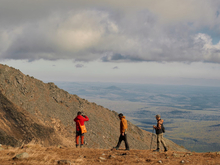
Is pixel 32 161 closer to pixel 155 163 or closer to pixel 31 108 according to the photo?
pixel 155 163

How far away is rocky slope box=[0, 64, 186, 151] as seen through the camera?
26.1 m

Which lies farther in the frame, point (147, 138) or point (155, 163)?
point (147, 138)

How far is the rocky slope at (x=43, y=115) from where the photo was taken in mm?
26078

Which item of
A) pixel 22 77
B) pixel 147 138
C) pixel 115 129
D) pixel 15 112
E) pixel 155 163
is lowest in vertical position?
pixel 147 138

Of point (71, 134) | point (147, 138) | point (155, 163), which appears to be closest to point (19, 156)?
point (155, 163)

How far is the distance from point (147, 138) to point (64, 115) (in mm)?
25326

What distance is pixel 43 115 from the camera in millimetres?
33906

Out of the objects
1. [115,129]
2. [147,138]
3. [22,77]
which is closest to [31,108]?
[22,77]

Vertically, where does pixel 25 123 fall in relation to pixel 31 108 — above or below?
below

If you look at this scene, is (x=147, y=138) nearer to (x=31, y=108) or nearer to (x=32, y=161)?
(x=31, y=108)

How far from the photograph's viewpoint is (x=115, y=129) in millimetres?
44094

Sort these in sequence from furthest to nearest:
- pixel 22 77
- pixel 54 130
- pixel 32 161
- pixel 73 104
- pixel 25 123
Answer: pixel 73 104
pixel 22 77
pixel 54 130
pixel 25 123
pixel 32 161

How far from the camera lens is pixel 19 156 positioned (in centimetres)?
895

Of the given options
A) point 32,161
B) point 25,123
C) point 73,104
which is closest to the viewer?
point 32,161
